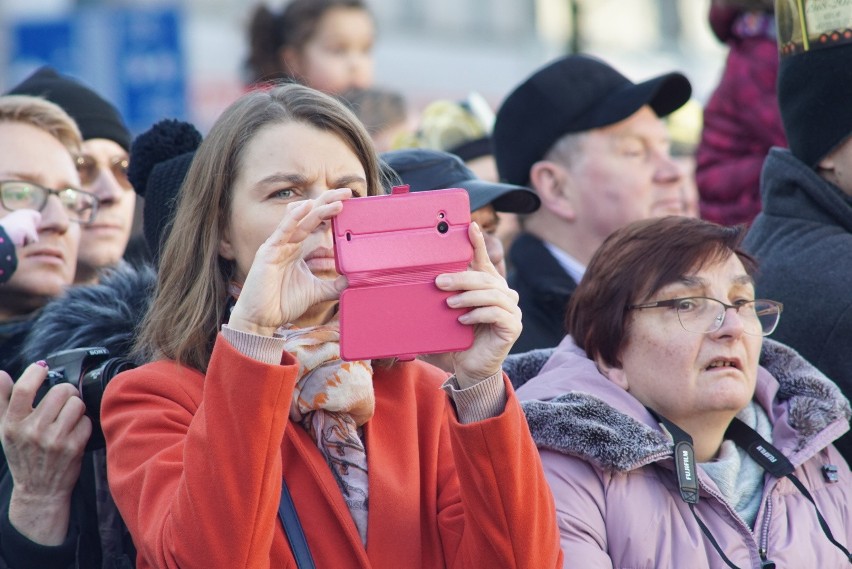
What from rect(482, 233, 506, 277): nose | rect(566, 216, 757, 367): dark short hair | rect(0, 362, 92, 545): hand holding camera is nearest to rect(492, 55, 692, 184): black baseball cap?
rect(482, 233, 506, 277): nose

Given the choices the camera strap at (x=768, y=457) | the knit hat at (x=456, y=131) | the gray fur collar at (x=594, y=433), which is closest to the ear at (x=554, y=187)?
the knit hat at (x=456, y=131)

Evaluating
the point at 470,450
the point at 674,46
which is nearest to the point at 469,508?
the point at 470,450

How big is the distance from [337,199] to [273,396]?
0.41m

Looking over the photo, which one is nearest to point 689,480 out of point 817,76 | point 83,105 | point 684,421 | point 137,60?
point 684,421

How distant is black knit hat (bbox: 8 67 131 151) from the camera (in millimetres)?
4910

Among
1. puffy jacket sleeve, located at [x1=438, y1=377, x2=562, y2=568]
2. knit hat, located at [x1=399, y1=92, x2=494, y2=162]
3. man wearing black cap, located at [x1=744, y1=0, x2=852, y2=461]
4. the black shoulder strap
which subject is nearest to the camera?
puffy jacket sleeve, located at [x1=438, y1=377, x2=562, y2=568]

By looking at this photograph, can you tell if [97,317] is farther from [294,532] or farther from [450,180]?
[450,180]

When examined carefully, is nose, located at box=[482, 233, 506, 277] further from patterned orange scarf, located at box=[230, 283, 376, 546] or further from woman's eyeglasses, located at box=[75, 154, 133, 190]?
woman's eyeglasses, located at box=[75, 154, 133, 190]

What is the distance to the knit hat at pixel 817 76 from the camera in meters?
4.04

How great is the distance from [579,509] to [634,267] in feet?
2.37

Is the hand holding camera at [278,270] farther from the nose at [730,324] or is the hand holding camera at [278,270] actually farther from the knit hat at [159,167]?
the nose at [730,324]

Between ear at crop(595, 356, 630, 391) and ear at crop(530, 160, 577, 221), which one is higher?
ear at crop(530, 160, 577, 221)

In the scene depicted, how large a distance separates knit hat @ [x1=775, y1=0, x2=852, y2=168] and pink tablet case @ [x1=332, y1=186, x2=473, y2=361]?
1.88 m

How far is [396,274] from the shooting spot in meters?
2.60
